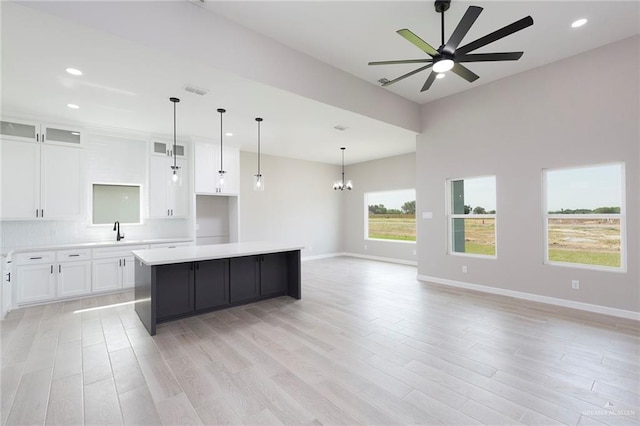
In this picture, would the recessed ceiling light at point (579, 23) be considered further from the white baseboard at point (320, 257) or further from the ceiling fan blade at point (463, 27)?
the white baseboard at point (320, 257)

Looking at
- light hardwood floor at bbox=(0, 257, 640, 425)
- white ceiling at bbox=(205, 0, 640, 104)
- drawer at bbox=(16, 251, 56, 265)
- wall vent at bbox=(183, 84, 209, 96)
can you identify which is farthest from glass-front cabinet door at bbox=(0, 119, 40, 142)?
white ceiling at bbox=(205, 0, 640, 104)

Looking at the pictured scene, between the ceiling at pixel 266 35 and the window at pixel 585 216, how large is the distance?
1.66 meters

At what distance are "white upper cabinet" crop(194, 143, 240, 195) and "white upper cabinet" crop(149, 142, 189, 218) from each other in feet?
0.89

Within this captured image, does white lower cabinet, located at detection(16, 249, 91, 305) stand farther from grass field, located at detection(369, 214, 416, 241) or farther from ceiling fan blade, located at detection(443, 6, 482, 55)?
grass field, located at detection(369, 214, 416, 241)

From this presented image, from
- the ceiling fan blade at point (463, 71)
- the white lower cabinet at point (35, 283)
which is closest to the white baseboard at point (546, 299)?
the ceiling fan blade at point (463, 71)

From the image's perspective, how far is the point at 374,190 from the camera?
8570 millimetres

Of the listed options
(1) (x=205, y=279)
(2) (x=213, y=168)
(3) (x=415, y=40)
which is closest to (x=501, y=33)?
(3) (x=415, y=40)

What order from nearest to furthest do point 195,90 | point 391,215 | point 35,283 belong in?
point 195,90 < point 35,283 < point 391,215

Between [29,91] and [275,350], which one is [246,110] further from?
[275,350]

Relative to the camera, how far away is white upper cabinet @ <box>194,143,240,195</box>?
19.4 feet

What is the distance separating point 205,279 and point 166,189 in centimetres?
267

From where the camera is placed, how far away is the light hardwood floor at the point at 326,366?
6.41ft

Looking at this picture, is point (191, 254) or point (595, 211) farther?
point (595, 211)

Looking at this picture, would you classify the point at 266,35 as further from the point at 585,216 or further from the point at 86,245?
the point at 585,216
